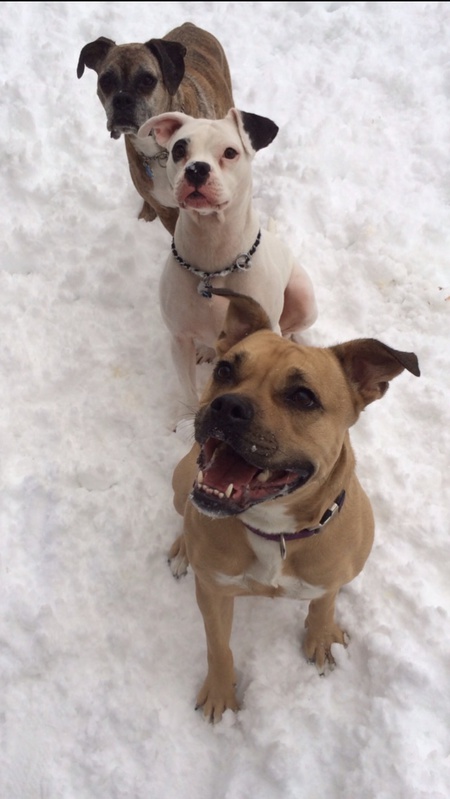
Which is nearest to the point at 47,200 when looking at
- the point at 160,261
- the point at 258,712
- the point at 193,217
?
the point at 160,261

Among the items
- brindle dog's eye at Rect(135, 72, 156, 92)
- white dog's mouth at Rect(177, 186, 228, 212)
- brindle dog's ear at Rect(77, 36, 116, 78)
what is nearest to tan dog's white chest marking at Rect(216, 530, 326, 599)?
white dog's mouth at Rect(177, 186, 228, 212)

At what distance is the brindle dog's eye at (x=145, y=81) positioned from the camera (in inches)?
154

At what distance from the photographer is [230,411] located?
206 centimetres

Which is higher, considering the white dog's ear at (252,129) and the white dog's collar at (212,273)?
the white dog's ear at (252,129)

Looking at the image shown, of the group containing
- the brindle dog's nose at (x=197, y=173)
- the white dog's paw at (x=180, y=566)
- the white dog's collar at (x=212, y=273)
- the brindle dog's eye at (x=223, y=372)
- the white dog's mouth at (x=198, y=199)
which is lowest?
the white dog's paw at (x=180, y=566)

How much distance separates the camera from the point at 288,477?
7.17 ft

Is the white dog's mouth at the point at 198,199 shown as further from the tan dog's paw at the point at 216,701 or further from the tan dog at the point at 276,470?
the tan dog's paw at the point at 216,701

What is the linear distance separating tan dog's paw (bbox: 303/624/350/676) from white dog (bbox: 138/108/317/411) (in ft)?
5.43

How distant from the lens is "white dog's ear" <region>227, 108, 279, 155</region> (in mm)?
3203

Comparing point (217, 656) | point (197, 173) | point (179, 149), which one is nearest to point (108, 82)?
point (179, 149)

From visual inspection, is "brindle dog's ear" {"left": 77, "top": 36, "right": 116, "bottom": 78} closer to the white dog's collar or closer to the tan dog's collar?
the white dog's collar

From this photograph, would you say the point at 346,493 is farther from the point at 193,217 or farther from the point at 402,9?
the point at 402,9

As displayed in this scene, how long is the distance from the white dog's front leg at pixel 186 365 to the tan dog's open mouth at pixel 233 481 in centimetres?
130

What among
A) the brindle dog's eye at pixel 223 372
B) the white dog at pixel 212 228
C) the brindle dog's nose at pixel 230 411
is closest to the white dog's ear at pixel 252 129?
the white dog at pixel 212 228
